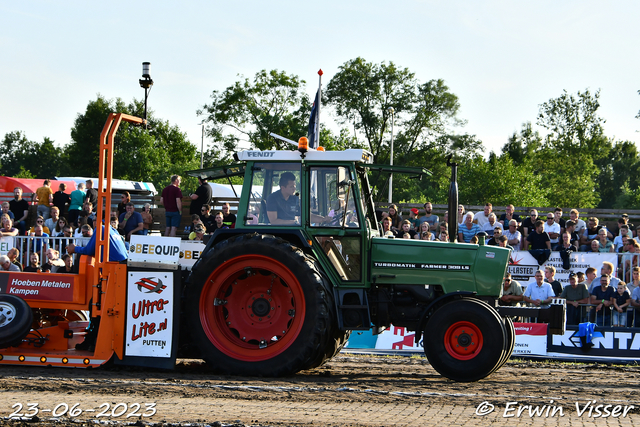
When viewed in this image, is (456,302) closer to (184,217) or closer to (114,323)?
(114,323)

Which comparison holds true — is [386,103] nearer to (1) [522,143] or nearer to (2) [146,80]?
(1) [522,143]

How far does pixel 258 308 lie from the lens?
24.8 feet

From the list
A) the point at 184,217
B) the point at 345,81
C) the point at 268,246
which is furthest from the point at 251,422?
the point at 345,81

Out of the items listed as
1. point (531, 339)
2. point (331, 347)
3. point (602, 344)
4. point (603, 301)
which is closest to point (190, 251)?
point (331, 347)

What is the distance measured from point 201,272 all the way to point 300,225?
1165 millimetres

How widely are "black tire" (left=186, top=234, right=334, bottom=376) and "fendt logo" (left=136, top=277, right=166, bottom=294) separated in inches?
12.4

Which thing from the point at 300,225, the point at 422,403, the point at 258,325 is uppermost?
the point at 300,225

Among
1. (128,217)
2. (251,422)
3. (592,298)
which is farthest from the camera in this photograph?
(128,217)

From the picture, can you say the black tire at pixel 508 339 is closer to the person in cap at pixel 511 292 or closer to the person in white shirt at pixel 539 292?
the person in cap at pixel 511 292

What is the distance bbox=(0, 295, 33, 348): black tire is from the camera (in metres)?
7.31

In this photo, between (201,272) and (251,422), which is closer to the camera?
(251,422)

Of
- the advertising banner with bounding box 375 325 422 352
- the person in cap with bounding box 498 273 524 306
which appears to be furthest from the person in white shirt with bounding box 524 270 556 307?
the advertising banner with bounding box 375 325 422 352

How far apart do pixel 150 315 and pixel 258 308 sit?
1.15 meters

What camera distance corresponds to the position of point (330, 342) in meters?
7.89
